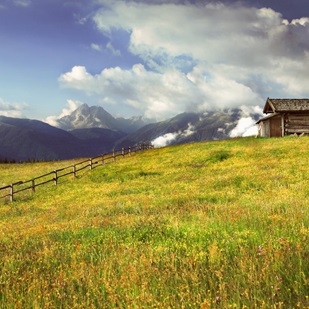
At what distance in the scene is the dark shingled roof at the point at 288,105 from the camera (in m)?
53.7

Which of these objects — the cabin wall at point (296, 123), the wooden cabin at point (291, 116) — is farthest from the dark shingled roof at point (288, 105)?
the cabin wall at point (296, 123)

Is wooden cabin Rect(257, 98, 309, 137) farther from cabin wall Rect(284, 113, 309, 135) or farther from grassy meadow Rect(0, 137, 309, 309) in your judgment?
grassy meadow Rect(0, 137, 309, 309)

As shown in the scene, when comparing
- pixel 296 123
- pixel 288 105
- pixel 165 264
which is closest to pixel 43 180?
pixel 165 264

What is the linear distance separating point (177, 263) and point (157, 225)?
3.49 m

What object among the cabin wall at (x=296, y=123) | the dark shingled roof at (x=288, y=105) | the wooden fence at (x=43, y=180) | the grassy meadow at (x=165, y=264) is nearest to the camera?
the grassy meadow at (x=165, y=264)

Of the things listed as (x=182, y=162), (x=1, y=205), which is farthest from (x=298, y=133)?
(x=1, y=205)

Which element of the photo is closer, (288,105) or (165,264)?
(165,264)

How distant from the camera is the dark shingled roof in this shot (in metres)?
53.7

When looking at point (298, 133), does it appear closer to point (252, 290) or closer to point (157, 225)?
point (157, 225)

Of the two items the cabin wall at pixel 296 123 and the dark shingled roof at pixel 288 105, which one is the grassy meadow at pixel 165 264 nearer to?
the cabin wall at pixel 296 123

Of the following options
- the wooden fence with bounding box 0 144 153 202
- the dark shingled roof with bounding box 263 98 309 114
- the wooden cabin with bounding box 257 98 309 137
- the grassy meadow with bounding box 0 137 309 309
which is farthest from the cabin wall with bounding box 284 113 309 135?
the grassy meadow with bounding box 0 137 309 309

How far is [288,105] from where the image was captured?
180ft

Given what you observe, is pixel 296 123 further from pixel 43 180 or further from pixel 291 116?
pixel 43 180

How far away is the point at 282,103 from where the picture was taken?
55.9 metres
